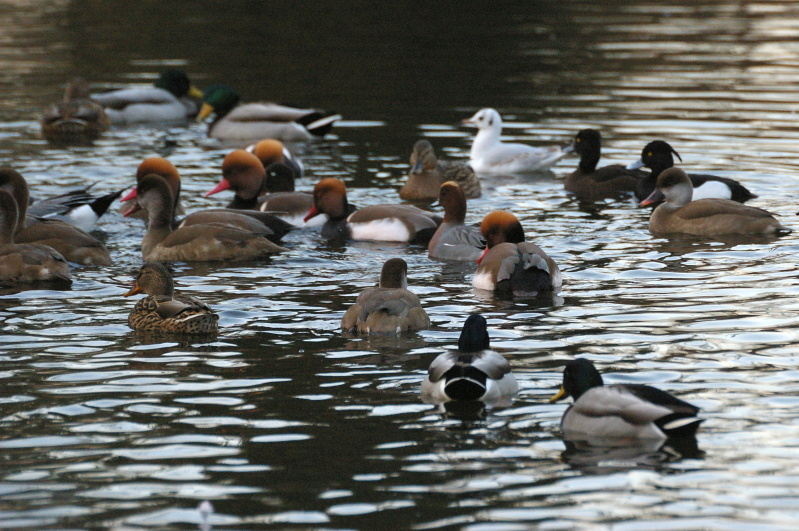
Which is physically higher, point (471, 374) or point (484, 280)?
point (471, 374)

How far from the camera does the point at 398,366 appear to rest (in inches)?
355

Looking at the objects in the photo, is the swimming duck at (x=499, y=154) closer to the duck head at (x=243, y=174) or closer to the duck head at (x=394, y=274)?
the duck head at (x=243, y=174)

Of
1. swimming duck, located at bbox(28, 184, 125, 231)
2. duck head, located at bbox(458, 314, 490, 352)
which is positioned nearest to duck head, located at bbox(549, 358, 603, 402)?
duck head, located at bbox(458, 314, 490, 352)

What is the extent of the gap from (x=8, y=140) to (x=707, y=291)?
13.8 m

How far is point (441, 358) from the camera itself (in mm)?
8188

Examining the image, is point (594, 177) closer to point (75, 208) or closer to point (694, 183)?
point (694, 183)

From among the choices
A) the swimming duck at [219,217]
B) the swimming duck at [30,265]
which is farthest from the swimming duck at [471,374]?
the swimming duck at [219,217]

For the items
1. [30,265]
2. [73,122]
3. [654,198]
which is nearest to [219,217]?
[30,265]

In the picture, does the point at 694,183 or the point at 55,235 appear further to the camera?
the point at 694,183

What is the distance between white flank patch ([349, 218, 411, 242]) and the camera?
1395cm

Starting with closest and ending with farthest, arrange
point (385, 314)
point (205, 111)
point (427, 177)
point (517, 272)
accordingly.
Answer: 1. point (385, 314)
2. point (517, 272)
3. point (427, 177)
4. point (205, 111)

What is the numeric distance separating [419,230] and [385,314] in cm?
417

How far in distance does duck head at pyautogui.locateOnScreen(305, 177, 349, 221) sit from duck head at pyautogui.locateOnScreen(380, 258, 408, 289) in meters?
4.00

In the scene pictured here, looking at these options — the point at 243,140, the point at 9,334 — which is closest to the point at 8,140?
the point at 243,140
